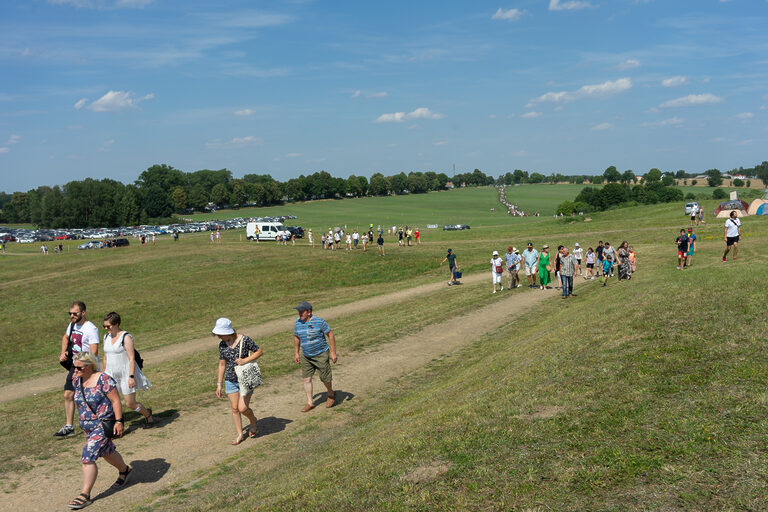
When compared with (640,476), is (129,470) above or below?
below

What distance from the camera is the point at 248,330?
816 inches

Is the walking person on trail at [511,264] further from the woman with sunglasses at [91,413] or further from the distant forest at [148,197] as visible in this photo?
the distant forest at [148,197]

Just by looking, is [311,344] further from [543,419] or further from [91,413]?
[543,419]

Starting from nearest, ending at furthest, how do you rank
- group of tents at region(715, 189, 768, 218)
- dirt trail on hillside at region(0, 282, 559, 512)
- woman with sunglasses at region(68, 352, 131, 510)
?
woman with sunglasses at region(68, 352, 131, 510) → dirt trail on hillside at region(0, 282, 559, 512) → group of tents at region(715, 189, 768, 218)

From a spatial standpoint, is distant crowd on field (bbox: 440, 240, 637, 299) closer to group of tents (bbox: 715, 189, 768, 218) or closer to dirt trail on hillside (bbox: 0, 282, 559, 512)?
dirt trail on hillside (bbox: 0, 282, 559, 512)

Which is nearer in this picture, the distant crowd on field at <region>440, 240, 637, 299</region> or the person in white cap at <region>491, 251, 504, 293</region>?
the distant crowd on field at <region>440, 240, 637, 299</region>

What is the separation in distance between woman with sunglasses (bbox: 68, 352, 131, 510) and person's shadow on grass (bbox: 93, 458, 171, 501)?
41 cm

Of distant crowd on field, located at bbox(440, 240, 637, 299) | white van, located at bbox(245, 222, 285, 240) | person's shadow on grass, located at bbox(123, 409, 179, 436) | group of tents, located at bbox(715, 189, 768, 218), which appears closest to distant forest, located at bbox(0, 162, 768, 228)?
white van, located at bbox(245, 222, 285, 240)

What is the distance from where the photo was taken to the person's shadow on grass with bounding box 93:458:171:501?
746cm

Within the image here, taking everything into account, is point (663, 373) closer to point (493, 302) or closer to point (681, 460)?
point (681, 460)

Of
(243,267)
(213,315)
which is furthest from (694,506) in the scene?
(243,267)

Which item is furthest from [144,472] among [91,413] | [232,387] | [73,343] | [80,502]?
[73,343]

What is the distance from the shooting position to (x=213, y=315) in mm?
25547

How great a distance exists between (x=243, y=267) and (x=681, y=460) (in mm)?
32480
